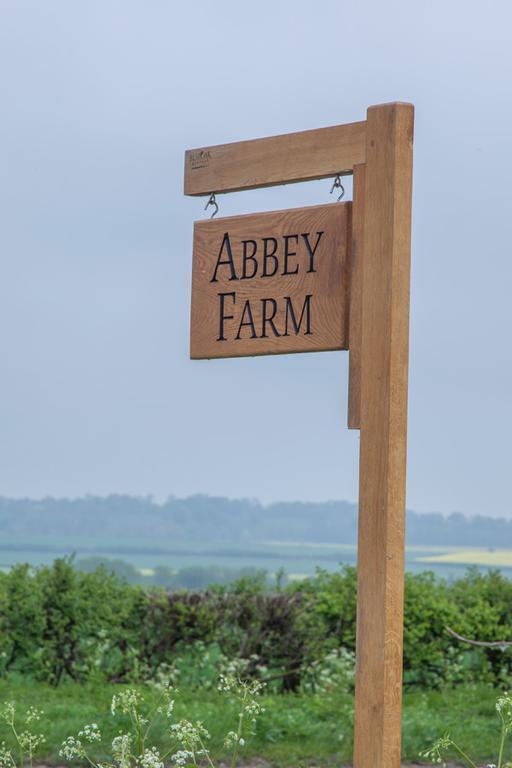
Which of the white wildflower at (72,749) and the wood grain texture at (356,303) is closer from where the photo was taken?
the white wildflower at (72,749)

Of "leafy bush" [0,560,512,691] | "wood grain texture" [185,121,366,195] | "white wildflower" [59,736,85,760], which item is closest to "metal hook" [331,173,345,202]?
"wood grain texture" [185,121,366,195]

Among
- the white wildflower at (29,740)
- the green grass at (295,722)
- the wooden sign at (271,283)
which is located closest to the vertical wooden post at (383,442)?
the wooden sign at (271,283)

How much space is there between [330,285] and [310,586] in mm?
4549

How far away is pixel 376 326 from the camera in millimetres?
3736

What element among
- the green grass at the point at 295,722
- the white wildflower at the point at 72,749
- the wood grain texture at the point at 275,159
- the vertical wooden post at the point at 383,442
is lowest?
the green grass at the point at 295,722

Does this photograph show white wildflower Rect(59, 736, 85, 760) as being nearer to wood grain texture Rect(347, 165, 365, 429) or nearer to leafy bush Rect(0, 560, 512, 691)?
wood grain texture Rect(347, 165, 365, 429)

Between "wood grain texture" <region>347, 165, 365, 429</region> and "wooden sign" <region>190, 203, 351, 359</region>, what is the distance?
4 centimetres

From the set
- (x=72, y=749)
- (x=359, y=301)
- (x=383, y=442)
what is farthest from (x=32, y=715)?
(x=359, y=301)

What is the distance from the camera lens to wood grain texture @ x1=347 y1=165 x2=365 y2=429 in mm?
3807

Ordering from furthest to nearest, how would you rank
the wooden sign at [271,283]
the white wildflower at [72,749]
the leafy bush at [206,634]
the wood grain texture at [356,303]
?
the leafy bush at [206,634] → the wooden sign at [271,283] → the wood grain texture at [356,303] → the white wildflower at [72,749]

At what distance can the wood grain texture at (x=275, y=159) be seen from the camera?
157 inches

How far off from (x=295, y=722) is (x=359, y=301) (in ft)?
9.17

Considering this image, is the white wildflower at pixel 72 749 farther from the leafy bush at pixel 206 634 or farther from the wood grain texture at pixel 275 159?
the leafy bush at pixel 206 634

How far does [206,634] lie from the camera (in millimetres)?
7441
